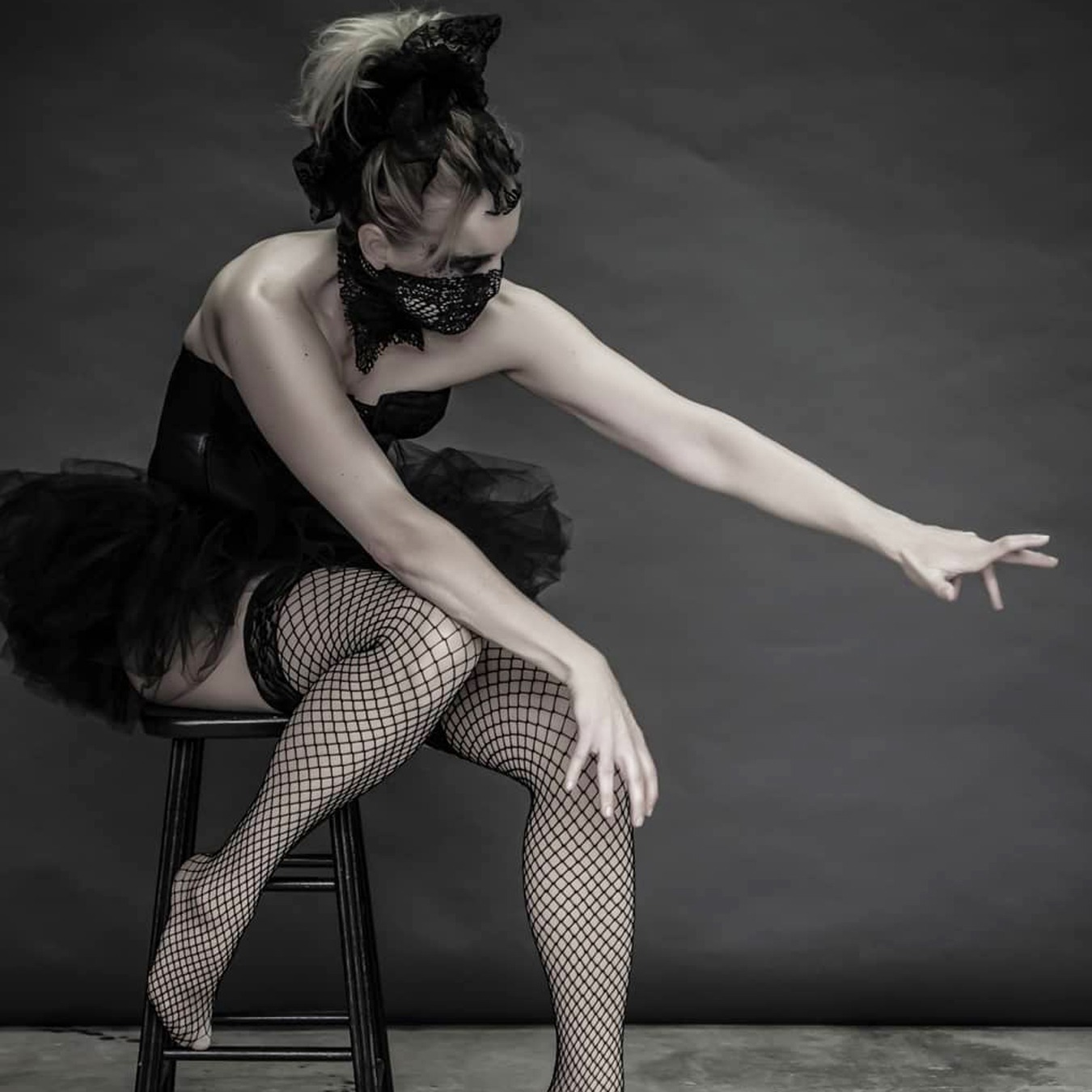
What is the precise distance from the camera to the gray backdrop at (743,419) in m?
2.97

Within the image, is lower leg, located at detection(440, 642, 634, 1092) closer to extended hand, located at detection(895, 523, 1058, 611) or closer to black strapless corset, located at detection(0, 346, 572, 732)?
black strapless corset, located at detection(0, 346, 572, 732)

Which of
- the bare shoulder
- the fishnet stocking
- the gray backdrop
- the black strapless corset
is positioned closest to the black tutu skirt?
the black strapless corset

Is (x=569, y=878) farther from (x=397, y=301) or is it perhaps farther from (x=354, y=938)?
(x=397, y=301)

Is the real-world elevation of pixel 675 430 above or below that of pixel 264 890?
above

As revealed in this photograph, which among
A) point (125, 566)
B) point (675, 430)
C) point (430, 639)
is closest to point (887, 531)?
point (675, 430)

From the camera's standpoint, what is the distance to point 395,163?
6.21 feet

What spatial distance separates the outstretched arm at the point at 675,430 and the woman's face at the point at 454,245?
0.94 ft

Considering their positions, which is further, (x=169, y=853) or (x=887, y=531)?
(x=169, y=853)

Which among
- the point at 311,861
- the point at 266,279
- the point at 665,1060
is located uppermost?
the point at 266,279

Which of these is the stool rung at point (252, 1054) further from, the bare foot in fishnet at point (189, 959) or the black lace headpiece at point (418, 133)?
the black lace headpiece at point (418, 133)

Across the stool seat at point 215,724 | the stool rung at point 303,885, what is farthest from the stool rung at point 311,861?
the stool seat at point 215,724

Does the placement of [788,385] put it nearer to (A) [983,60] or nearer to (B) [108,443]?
(A) [983,60]

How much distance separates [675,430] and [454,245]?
1.47 feet

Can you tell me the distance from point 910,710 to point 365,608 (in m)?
1.42
